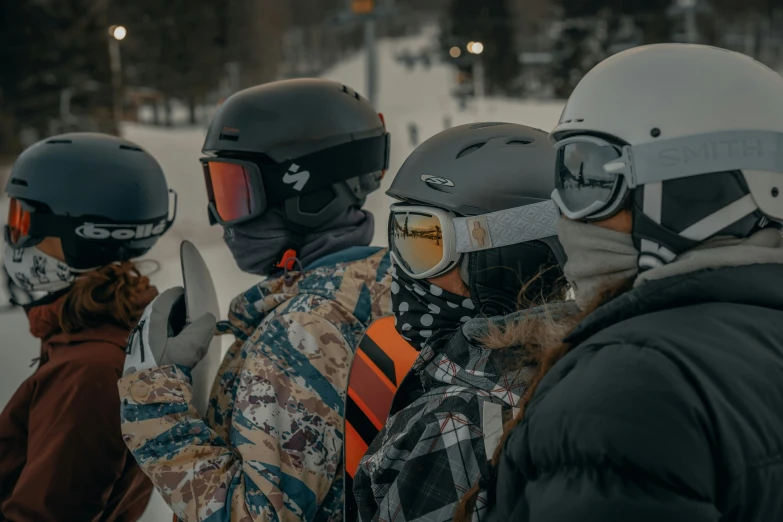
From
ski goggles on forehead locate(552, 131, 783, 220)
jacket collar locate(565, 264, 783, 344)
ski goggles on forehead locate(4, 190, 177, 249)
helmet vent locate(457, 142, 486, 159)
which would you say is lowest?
ski goggles on forehead locate(4, 190, 177, 249)

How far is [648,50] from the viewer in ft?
5.39

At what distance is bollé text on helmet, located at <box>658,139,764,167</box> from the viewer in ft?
4.85

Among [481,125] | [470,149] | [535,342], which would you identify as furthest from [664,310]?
[481,125]

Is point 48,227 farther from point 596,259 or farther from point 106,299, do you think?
point 596,259

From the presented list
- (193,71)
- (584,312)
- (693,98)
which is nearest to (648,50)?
(693,98)

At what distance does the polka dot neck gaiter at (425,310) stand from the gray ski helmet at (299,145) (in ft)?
2.42

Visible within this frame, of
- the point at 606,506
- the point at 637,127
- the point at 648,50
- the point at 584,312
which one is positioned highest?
the point at 648,50

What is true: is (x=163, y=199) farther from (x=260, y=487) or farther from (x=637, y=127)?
(x=637, y=127)

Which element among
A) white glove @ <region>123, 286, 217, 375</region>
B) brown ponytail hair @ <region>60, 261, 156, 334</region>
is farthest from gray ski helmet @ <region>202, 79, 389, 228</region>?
brown ponytail hair @ <region>60, 261, 156, 334</region>

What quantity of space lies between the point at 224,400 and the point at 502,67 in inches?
1720

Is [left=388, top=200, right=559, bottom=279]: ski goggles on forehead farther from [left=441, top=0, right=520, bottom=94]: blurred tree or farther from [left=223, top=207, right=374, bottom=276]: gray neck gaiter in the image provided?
[left=441, top=0, right=520, bottom=94]: blurred tree

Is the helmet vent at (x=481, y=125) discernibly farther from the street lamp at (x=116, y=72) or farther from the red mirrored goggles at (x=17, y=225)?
the street lamp at (x=116, y=72)

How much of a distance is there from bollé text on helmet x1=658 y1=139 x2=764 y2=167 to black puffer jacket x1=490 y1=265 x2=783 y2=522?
0.79 ft

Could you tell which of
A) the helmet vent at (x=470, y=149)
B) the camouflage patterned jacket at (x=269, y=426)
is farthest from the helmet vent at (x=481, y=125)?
the camouflage patterned jacket at (x=269, y=426)
